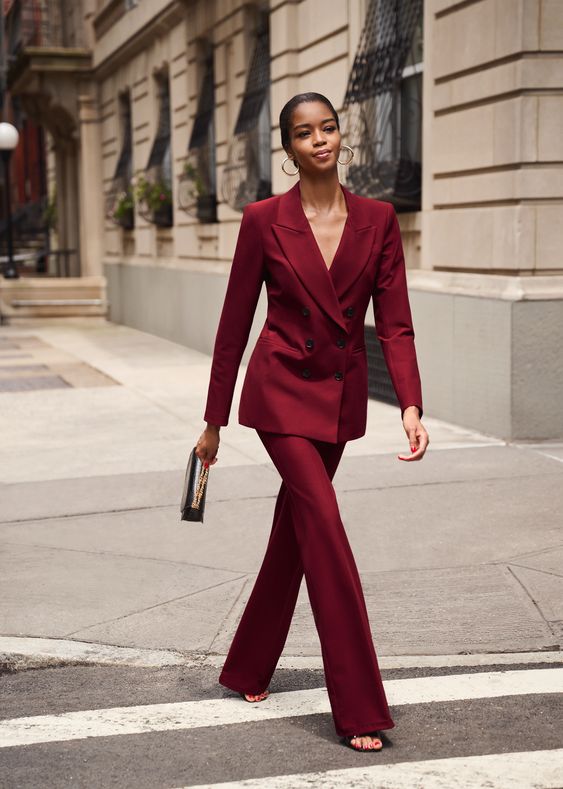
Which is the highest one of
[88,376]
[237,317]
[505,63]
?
[505,63]

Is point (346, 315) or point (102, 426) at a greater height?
point (346, 315)

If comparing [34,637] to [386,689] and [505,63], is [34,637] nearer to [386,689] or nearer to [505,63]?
[386,689]

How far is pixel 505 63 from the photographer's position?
28.8 feet

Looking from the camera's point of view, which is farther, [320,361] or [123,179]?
→ [123,179]

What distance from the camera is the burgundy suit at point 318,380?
3.62 metres

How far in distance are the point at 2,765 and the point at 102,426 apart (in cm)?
667

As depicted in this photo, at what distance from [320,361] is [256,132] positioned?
455 inches

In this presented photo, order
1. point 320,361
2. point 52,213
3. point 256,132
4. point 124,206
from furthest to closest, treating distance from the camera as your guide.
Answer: point 52,213, point 124,206, point 256,132, point 320,361

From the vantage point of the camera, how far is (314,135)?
3664 millimetres

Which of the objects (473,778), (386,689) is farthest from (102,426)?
(473,778)

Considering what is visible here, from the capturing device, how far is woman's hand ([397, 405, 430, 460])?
3.65 metres

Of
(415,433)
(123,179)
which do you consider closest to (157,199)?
(123,179)

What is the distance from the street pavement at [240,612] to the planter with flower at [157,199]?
34.2ft

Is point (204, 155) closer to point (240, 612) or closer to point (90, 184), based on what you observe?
point (90, 184)
